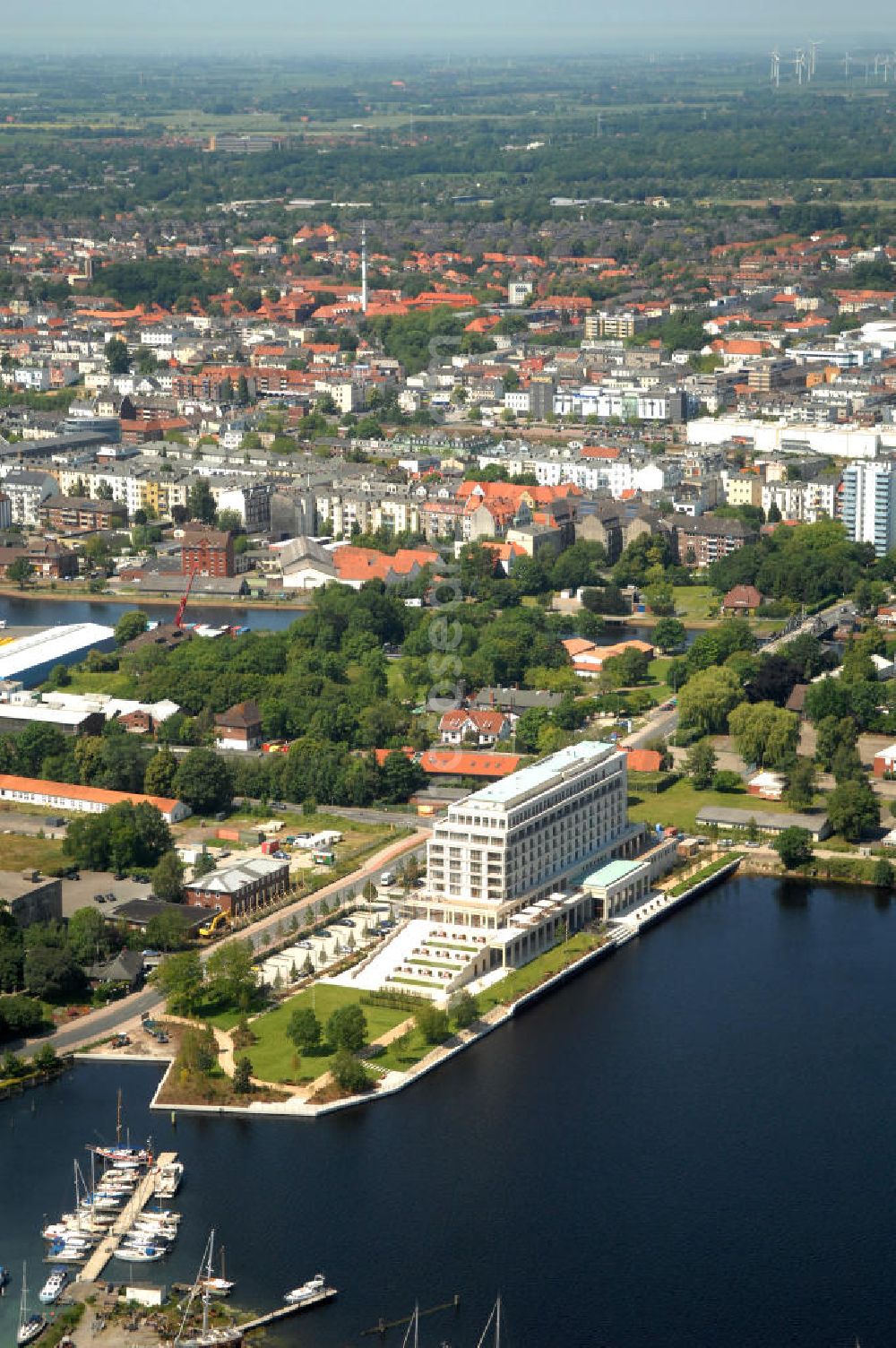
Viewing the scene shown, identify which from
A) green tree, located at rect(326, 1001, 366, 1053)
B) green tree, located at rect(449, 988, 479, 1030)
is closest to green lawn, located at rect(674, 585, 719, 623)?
green tree, located at rect(449, 988, 479, 1030)

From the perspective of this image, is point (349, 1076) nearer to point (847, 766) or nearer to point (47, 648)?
point (847, 766)

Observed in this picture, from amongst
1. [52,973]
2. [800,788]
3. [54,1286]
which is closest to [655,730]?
[800,788]

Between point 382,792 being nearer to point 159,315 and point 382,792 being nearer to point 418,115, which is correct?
point 159,315

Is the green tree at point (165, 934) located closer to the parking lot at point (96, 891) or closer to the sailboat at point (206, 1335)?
the parking lot at point (96, 891)

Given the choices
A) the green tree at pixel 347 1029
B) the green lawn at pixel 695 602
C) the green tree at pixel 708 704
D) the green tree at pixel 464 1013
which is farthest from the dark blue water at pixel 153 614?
the green tree at pixel 347 1029

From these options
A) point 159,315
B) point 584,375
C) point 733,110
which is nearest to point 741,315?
point 584,375

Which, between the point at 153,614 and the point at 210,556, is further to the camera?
the point at 210,556
